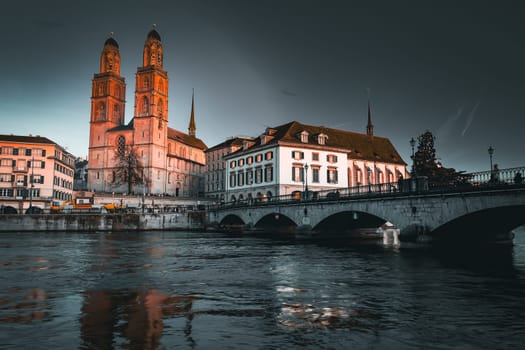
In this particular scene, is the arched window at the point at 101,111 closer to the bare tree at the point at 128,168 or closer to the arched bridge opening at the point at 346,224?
the bare tree at the point at 128,168

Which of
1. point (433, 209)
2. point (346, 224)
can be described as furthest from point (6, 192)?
point (433, 209)

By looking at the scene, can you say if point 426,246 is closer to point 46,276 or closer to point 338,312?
point 338,312

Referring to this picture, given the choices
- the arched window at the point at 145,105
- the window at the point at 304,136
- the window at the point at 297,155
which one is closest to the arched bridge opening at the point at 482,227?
the window at the point at 297,155

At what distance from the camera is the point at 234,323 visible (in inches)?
340

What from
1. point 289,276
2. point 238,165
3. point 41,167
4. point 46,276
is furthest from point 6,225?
point 289,276

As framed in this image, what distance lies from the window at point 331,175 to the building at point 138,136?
4713 centimetres

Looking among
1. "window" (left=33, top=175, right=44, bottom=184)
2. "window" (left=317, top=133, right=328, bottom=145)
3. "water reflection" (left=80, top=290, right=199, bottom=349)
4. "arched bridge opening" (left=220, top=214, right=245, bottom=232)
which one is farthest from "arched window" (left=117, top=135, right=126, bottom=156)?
"water reflection" (left=80, top=290, right=199, bottom=349)

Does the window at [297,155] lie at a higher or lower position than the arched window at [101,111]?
lower

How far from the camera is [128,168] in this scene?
93.8 meters

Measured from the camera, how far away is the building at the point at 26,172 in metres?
75.1

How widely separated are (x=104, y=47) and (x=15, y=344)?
392 feet

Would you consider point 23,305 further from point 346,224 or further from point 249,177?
point 249,177

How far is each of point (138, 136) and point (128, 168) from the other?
42.5 ft

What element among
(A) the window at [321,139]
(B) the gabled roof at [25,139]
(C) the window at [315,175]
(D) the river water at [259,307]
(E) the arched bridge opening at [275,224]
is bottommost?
(D) the river water at [259,307]
